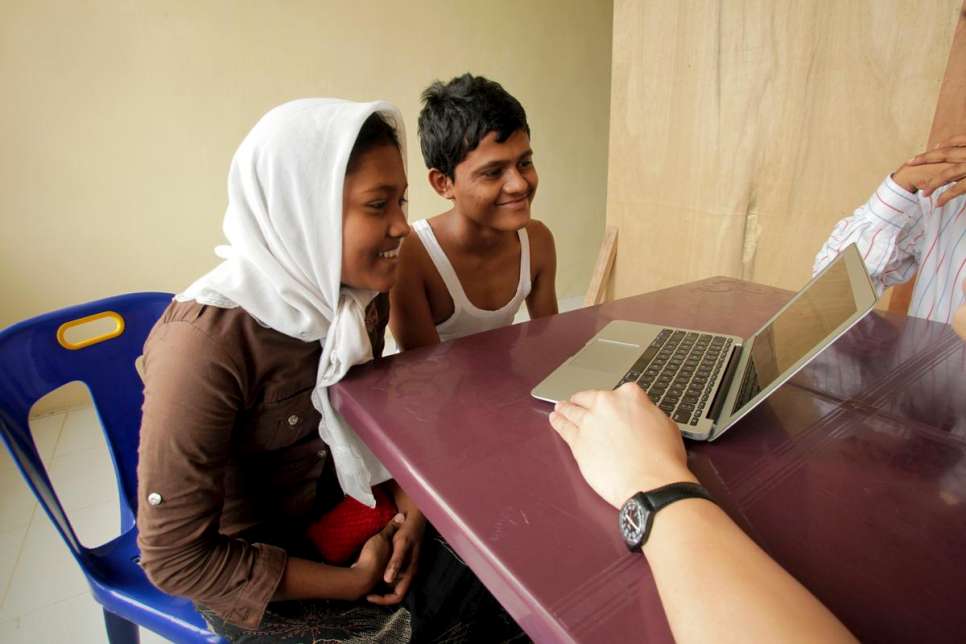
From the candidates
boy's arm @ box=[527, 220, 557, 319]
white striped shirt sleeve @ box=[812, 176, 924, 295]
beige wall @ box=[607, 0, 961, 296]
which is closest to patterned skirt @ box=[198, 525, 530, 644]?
boy's arm @ box=[527, 220, 557, 319]

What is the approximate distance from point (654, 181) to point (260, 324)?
5.44 ft

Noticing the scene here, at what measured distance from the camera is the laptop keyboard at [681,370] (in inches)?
24.5

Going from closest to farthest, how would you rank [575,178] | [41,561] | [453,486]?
[453,486], [41,561], [575,178]

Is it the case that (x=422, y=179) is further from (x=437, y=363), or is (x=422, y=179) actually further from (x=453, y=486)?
(x=453, y=486)

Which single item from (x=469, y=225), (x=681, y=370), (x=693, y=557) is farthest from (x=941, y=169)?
(x=693, y=557)

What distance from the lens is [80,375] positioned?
2.91ft

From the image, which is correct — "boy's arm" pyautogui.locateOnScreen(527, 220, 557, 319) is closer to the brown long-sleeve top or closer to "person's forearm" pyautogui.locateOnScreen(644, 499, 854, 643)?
the brown long-sleeve top

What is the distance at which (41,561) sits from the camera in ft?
4.78

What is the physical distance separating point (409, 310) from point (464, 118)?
1.50 ft

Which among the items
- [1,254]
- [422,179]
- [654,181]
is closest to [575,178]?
[422,179]

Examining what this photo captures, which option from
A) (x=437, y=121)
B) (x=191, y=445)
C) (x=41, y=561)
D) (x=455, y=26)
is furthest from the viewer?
(x=455, y=26)

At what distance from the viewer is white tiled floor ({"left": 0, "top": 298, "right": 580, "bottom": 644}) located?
1256 millimetres

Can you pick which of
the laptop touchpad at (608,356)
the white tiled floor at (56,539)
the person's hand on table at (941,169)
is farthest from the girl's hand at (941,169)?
the white tiled floor at (56,539)

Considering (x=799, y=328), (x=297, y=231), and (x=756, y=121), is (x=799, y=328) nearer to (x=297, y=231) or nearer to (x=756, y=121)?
(x=297, y=231)
